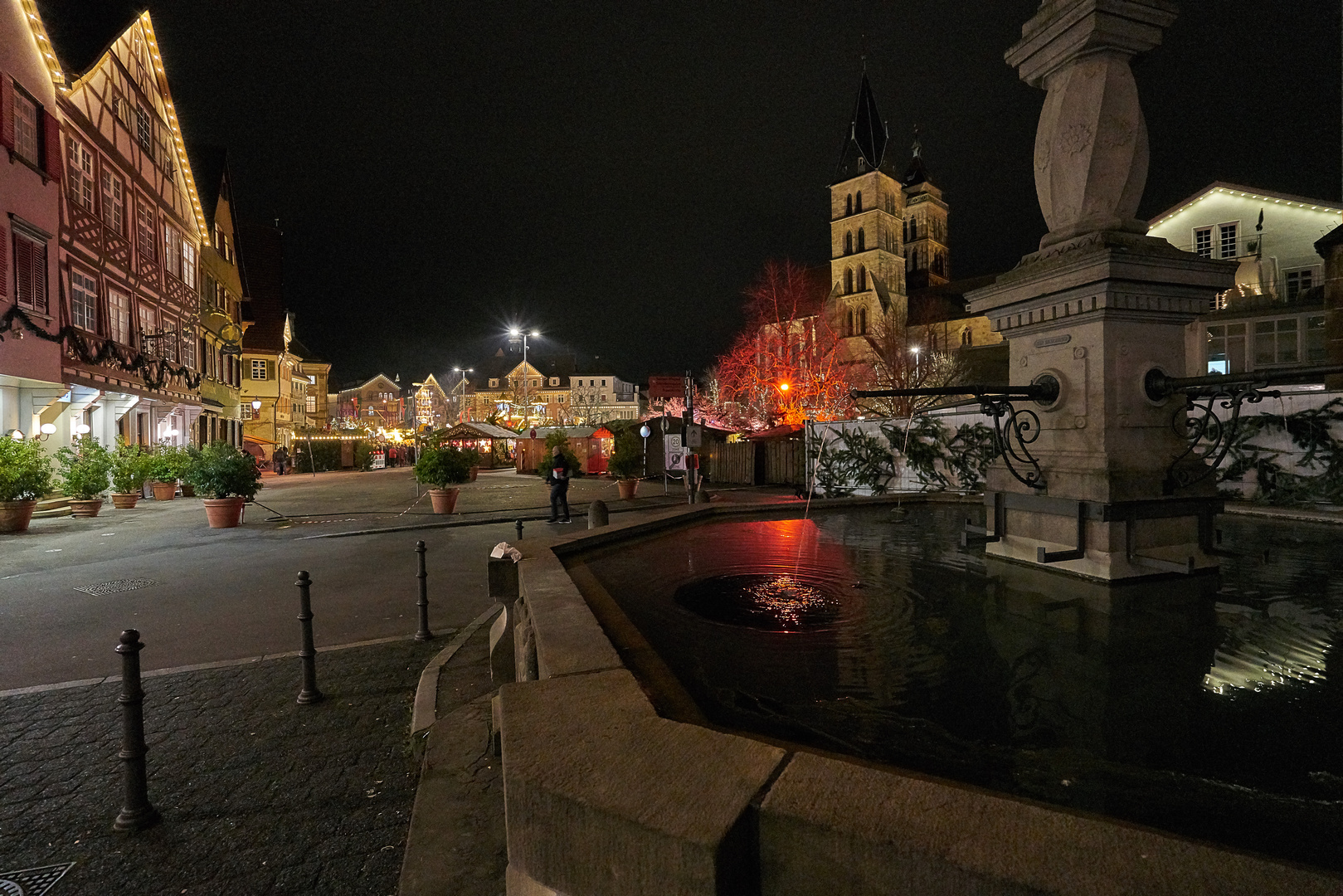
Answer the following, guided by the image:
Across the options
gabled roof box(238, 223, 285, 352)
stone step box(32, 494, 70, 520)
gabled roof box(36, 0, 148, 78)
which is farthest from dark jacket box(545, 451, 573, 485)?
gabled roof box(238, 223, 285, 352)

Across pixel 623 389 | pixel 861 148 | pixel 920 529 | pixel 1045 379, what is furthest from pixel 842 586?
pixel 623 389

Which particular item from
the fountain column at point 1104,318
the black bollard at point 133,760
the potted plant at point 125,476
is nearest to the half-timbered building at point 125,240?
the potted plant at point 125,476

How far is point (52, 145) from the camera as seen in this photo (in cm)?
1925

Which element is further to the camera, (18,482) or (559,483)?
(559,483)

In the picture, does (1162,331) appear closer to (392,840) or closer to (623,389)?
(392,840)

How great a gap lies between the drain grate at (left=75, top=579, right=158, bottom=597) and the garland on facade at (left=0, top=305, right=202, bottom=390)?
11.8 meters

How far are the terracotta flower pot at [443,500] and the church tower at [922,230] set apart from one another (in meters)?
87.3

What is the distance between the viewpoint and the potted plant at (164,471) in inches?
889

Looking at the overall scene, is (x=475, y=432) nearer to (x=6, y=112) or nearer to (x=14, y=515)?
(x=6, y=112)

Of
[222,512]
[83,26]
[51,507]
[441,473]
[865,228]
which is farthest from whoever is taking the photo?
[865,228]

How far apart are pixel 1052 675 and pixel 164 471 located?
2797 cm

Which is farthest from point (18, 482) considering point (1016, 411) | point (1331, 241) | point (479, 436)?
point (1331, 241)

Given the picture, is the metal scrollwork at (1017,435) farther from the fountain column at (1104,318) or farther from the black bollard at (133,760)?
the black bollard at (133,760)

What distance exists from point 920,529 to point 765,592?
328 centimetres
